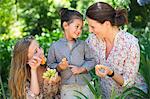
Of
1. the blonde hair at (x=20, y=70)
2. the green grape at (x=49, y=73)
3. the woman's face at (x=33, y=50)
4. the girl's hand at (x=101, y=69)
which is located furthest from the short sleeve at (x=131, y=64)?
the blonde hair at (x=20, y=70)

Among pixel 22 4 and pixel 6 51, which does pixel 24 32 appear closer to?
pixel 22 4

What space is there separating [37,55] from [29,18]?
1116 centimetres

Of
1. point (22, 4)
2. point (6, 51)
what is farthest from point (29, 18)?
point (6, 51)

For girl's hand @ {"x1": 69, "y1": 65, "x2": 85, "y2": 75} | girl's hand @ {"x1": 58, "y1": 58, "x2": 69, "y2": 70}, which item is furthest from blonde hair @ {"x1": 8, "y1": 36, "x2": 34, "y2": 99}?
girl's hand @ {"x1": 69, "y1": 65, "x2": 85, "y2": 75}

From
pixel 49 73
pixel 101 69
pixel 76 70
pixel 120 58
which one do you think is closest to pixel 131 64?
pixel 120 58

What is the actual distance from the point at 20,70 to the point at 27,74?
0.28 feet

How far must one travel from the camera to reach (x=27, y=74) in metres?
4.57

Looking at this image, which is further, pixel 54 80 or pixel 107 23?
pixel 107 23

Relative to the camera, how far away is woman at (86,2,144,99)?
455 centimetres

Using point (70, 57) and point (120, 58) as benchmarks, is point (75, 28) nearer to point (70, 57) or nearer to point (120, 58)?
point (70, 57)

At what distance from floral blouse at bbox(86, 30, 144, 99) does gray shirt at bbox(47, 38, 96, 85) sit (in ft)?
0.55

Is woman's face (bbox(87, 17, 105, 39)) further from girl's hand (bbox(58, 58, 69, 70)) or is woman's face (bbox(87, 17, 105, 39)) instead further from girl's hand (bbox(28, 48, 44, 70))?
girl's hand (bbox(28, 48, 44, 70))

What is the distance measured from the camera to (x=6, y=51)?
8.95 meters

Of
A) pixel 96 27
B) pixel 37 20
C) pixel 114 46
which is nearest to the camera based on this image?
pixel 96 27
